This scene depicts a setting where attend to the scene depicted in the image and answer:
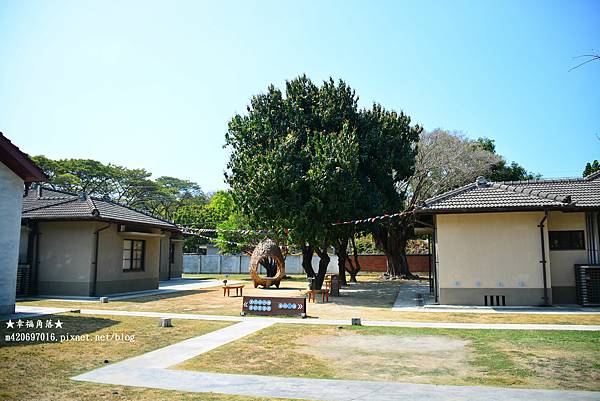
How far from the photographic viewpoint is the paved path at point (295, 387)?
19.8 ft

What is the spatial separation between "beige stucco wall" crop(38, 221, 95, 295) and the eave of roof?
Result: 5903 millimetres

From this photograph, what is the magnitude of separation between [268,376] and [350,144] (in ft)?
44.4

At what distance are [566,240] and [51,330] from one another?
1706 cm

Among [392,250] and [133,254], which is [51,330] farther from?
[392,250]

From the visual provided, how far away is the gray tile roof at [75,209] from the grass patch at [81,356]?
6392mm

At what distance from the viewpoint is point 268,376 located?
7.21 meters

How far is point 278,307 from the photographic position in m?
13.9

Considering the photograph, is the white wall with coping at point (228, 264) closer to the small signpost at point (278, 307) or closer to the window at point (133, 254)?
the window at point (133, 254)

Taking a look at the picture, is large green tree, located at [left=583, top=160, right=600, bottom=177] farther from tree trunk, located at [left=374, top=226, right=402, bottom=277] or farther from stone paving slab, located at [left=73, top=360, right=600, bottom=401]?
stone paving slab, located at [left=73, top=360, right=600, bottom=401]

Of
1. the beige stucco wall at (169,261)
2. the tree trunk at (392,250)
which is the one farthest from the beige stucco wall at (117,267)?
the tree trunk at (392,250)

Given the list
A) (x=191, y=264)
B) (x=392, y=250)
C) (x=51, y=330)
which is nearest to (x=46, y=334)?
(x=51, y=330)

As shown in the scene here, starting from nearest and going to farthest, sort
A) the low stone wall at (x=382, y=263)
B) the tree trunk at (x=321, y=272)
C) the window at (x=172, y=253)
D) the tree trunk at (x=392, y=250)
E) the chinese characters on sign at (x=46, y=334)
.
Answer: the chinese characters on sign at (x=46, y=334) → the tree trunk at (x=321, y=272) → the window at (x=172, y=253) → the tree trunk at (x=392, y=250) → the low stone wall at (x=382, y=263)

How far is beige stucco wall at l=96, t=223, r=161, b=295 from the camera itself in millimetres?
19516

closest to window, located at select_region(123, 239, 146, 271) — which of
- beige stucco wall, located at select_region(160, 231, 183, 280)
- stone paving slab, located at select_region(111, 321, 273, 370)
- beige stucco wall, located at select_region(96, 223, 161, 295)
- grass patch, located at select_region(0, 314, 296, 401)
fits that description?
beige stucco wall, located at select_region(96, 223, 161, 295)
